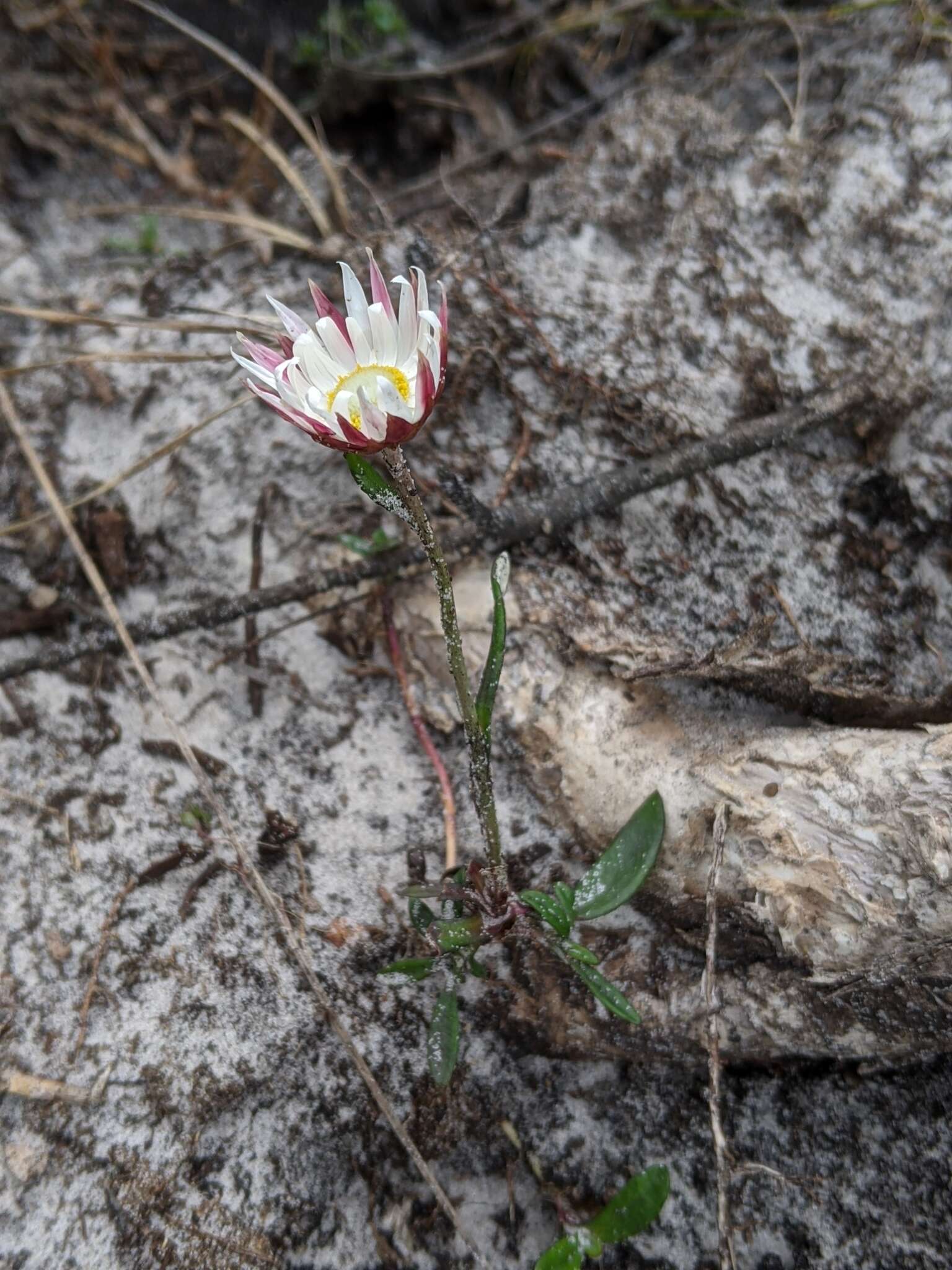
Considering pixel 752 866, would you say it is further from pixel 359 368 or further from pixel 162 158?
pixel 162 158

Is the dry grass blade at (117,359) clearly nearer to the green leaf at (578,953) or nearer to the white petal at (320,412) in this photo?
the white petal at (320,412)

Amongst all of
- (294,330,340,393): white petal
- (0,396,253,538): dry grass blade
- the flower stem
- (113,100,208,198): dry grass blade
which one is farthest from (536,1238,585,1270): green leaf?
(113,100,208,198): dry grass blade

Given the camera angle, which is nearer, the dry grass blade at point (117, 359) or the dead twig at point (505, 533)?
the dead twig at point (505, 533)

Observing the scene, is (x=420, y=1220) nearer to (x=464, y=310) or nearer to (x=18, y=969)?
(x=18, y=969)

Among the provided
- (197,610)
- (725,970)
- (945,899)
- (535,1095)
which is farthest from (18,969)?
(945,899)

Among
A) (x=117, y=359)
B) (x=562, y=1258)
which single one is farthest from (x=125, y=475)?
(x=562, y=1258)

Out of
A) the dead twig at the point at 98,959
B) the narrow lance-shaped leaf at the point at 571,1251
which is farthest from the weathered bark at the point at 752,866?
the dead twig at the point at 98,959
